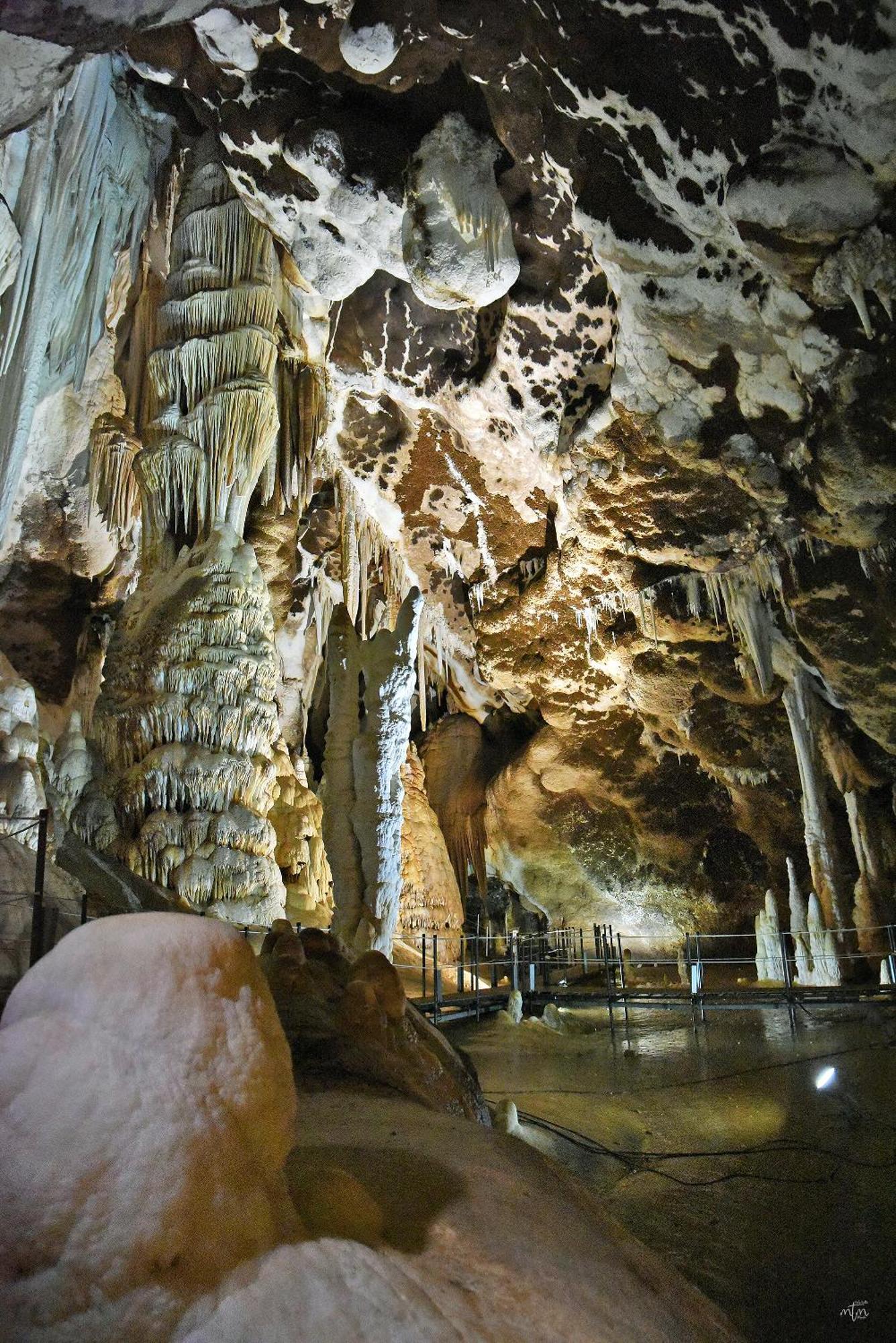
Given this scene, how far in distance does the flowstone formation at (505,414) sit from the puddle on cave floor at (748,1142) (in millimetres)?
2570

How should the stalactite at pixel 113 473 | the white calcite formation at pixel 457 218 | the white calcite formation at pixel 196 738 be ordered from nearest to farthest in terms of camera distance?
1. the white calcite formation at pixel 457 218
2. the white calcite formation at pixel 196 738
3. the stalactite at pixel 113 473

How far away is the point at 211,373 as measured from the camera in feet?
31.8

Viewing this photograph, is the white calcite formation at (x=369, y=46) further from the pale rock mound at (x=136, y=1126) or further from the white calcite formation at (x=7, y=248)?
the pale rock mound at (x=136, y=1126)

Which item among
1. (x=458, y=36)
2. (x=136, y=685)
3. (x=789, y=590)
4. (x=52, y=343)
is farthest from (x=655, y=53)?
(x=52, y=343)

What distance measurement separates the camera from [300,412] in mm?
10883

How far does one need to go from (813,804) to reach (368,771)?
580cm

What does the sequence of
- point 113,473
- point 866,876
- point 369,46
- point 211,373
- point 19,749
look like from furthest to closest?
1. point 113,473
2. point 866,876
3. point 211,373
4. point 19,749
5. point 369,46

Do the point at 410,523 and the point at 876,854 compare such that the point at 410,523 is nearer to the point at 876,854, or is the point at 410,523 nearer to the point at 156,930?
the point at 876,854

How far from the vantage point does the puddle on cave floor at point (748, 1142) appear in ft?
9.81

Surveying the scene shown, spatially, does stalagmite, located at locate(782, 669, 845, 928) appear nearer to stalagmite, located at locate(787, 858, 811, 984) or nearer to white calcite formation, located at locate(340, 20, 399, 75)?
stalagmite, located at locate(787, 858, 811, 984)

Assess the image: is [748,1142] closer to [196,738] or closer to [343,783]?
[343,783]

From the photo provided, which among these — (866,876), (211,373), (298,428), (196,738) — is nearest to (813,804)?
(866,876)

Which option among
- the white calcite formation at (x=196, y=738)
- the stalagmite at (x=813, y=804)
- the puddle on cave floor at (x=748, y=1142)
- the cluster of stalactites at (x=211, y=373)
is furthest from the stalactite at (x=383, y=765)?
the stalagmite at (x=813, y=804)

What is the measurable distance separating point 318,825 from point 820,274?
939 centimetres
